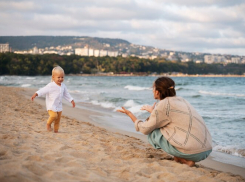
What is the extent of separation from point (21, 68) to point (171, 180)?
87.4 meters

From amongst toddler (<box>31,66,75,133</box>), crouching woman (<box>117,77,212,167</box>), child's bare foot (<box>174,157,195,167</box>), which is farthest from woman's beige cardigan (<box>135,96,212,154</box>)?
toddler (<box>31,66,75,133</box>)

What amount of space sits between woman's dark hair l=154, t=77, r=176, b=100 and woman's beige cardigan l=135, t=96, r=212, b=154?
0.29 ft

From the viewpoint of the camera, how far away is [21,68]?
84.4 meters

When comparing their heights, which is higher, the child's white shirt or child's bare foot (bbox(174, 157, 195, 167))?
the child's white shirt

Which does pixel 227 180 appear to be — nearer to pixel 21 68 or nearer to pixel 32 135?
pixel 32 135

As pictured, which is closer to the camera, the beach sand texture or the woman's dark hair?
the beach sand texture

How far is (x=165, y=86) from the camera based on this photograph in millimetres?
3596

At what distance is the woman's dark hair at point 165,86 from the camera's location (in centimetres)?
358

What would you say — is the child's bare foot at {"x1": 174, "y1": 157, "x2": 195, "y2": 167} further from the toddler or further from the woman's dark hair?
the toddler

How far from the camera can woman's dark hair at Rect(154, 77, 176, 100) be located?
358cm

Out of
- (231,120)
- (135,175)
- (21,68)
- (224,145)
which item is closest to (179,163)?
(135,175)

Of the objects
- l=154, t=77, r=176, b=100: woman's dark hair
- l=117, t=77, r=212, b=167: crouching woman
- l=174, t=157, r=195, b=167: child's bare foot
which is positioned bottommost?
l=174, t=157, r=195, b=167: child's bare foot

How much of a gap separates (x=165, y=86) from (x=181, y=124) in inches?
20.5

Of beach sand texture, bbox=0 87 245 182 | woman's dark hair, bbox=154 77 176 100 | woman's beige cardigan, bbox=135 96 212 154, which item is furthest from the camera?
woman's dark hair, bbox=154 77 176 100
